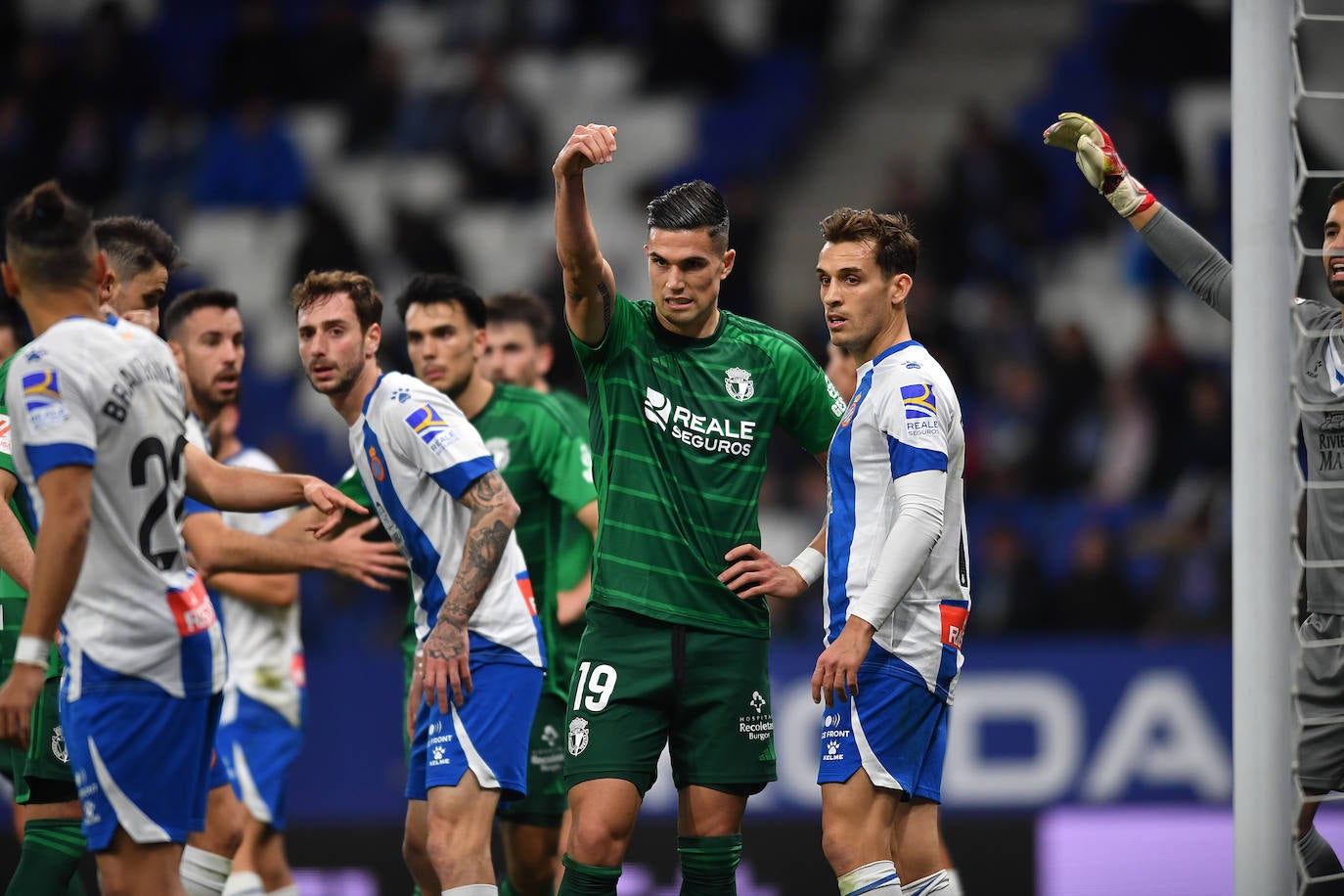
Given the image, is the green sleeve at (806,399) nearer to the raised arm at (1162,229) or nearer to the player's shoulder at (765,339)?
the player's shoulder at (765,339)

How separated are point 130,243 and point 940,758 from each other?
3295mm

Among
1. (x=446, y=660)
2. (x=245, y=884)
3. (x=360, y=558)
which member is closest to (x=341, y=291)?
(x=360, y=558)

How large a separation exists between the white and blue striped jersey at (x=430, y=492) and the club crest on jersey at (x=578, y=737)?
1.96 feet

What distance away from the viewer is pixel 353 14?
1641 cm

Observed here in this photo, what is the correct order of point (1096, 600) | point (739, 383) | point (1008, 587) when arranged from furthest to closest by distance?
point (1008, 587)
point (1096, 600)
point (739, 383)

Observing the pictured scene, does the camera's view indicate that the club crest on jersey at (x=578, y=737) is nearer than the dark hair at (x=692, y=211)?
Yes

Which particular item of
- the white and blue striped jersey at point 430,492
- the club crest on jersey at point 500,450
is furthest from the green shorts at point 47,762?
the club crest on jersey at point 500,450

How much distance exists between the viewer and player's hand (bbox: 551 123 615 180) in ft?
15.5

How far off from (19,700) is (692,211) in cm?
252

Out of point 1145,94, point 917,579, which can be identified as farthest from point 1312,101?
point 917,579

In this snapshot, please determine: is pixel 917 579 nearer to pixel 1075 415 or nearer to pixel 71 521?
pixel 71 521

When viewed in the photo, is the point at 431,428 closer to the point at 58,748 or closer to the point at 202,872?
the point at 58,748

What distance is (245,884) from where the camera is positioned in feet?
23.4

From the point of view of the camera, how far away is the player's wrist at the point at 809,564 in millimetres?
5258
